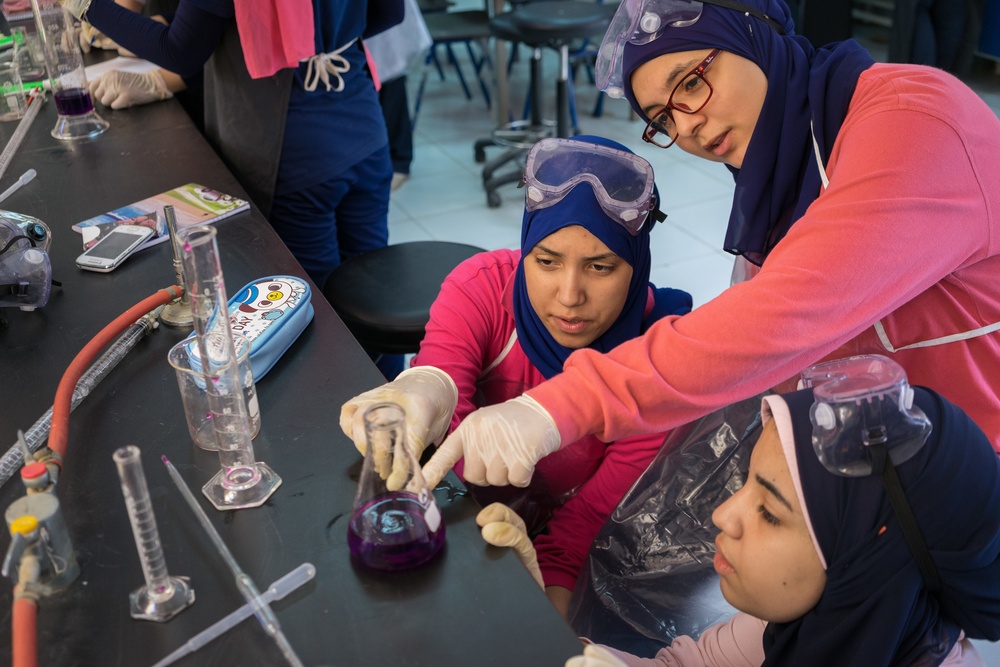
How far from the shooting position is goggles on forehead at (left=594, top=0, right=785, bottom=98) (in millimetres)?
1279

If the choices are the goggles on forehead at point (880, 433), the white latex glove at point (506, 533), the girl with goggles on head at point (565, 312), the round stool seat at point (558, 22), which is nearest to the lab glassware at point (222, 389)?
the white latex glove at point (506, 533)

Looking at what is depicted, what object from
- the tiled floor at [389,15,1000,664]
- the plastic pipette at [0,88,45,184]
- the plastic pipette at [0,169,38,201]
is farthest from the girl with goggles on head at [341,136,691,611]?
the tiled floor at [389,15,1000,664]

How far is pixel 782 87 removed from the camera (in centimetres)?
127

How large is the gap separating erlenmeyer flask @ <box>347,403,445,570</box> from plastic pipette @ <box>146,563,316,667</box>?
6cm

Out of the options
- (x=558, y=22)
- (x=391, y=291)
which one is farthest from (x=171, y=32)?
(x=558, y=22)

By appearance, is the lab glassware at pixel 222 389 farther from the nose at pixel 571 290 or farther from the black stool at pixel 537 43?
the black stool at pixel 537 43

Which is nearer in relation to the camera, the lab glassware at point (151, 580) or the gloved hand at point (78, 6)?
the lab glassware at point (151, 580)

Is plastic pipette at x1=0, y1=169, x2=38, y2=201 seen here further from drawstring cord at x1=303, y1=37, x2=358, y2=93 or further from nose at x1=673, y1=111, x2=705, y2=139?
nose at x1=673, y1=111, x2=705, y2=139

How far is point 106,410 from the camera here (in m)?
1.16

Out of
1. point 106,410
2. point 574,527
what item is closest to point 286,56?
point 106,410

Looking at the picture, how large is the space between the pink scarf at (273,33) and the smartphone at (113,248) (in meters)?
0.48

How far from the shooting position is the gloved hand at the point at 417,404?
1076 mm

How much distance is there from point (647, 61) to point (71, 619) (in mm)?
1040

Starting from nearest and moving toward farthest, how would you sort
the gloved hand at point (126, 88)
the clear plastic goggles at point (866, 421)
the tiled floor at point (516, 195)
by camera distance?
the clear plastic goggles at point (866, 421) < the gloved hand at point (126, 88) < the tiled floor at point (516, 195)
